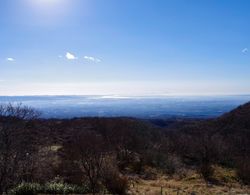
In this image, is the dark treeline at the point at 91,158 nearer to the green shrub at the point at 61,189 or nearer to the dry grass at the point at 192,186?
the green shrub at the point at 61,189

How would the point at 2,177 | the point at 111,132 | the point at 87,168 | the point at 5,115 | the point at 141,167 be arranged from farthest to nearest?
1. the point at 111,132
2. the point at 141,167
3. the point at 87,168
4. the point at 5,115
5. the point at 2,177

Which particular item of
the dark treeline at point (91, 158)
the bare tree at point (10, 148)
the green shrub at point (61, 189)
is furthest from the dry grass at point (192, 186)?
the bare tree at point (10, 148)

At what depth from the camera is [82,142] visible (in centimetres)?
1376

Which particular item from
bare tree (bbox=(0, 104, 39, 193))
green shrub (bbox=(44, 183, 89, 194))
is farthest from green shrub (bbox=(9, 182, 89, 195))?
bare tree (bbox=(0, 104, 39, 193))

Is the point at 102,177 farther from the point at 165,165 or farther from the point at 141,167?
the point at 165,165

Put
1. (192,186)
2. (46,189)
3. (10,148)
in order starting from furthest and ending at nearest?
(192,186) → (46,189) → (10,148)

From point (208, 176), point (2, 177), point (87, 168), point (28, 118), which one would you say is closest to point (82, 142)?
point (87, 168)

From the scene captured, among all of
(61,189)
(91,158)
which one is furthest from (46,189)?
(91,158)

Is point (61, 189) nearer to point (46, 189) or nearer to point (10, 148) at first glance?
point (46, 189)

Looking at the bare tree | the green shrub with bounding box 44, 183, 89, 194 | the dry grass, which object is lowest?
the dry grass

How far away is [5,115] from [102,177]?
4.57 meters

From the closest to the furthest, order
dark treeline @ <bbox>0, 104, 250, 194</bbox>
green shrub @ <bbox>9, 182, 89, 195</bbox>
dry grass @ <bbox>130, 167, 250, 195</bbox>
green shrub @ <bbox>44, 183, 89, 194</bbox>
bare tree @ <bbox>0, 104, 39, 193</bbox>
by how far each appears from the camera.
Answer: bare tree @ <bbox>0, 104, 39, 193</bbox>
dark treeline @ <bbox>0, 104, 250, 194</bbox>
green shrub @ <bbox>9, 182, 89, 195</bbox>
green shrub @ <bbox>44, 183, 89, 194</bbox>
dry grass @ <bbox>130, 167, 250, 195</bbox>

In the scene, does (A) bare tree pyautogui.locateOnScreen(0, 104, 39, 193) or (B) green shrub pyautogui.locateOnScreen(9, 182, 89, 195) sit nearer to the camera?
(A) bare tree pyautogui.locateOnScreen(0, 104, 39, 193)

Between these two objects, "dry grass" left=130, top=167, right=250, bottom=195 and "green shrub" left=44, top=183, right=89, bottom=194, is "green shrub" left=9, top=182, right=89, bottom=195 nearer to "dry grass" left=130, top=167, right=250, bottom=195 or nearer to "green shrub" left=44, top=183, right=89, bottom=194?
"green shrub" left=44, top=183, right=89, bottom=194
